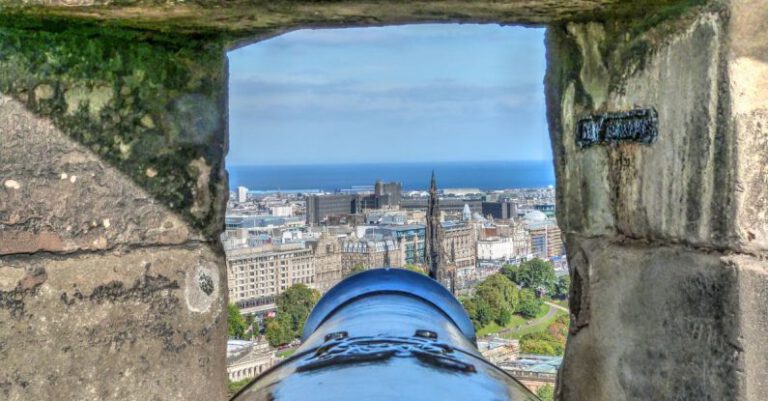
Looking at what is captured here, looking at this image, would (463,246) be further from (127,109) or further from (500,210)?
(127,109)

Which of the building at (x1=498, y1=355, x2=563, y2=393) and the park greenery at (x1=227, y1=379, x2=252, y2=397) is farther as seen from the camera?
the building at (x1=498, y1=355, x2=563, y2=393)

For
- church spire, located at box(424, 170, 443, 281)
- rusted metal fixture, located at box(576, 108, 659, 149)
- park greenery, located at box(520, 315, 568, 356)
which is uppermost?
rusted metal fixture, located at box(576, 108, 659, 149)

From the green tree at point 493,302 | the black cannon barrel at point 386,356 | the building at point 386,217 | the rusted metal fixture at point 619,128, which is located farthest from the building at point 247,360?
the building at point 386,217

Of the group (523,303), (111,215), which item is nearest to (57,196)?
(111,215)

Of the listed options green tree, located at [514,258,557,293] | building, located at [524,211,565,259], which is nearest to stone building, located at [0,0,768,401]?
green tree, located at [514,258,557,293]

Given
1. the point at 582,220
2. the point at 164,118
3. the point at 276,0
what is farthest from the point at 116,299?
the point at 582,220

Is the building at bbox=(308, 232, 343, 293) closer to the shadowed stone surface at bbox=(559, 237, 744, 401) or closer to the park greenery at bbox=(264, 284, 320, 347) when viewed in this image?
the park greenery at bbox=(264, 284, 320, 347)

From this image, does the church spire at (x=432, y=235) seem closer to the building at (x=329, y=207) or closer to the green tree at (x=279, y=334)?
the green tree at (x=279, y=334)

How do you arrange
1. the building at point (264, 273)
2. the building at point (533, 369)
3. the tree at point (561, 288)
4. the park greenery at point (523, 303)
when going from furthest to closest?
the tree at point (561, 288) < the building at point (264, 273) < the park greenery at point (523, 303) < the building at point (533, 369)

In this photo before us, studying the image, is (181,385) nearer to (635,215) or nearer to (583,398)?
(583,398)
